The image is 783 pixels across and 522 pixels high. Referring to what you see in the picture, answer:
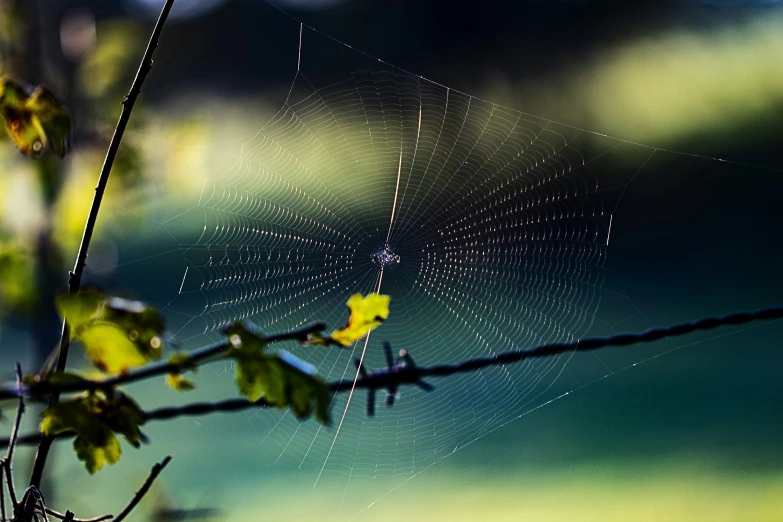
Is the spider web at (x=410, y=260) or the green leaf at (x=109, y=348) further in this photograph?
the spider web at (x=410, y=260)

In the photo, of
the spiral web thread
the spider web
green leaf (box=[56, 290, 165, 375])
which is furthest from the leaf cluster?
the spider web

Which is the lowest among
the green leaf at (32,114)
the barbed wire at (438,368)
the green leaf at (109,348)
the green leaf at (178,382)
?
the green leaf at (109,348)

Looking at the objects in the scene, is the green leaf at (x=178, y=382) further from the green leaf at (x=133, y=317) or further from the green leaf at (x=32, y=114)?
the green leaf at (x=32, y=114)

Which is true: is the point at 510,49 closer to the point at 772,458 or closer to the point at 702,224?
the point at 702,224

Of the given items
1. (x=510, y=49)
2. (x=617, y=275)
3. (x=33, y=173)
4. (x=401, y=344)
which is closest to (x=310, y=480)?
(x=401, y=344)

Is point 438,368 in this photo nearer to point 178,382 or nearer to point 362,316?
point 362,316

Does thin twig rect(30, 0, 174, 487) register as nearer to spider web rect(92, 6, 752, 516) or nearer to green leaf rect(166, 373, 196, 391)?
green leaf rect(166, 373, 196, 391)

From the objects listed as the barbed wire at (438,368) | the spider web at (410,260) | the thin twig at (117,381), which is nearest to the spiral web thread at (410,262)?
the spider web at (410,260)
